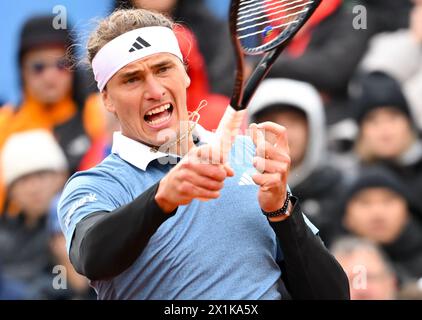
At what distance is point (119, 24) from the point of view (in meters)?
3.39

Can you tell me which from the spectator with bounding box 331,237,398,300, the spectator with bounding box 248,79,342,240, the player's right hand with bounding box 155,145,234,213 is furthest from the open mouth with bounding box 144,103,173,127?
the spectator with bounding box 248,79,342,240

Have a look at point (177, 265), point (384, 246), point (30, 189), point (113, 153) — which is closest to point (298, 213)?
point (177, 265)

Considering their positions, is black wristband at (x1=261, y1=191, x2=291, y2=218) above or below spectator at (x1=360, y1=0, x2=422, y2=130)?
above

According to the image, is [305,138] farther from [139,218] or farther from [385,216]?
[139,218]

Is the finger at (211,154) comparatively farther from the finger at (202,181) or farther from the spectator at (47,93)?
the spectator at (47,93)

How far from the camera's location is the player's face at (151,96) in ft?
10.6

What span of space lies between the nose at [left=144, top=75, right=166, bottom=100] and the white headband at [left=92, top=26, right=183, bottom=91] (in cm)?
8

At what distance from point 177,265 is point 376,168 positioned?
110 inches

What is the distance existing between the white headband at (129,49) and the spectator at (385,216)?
2.45 metres

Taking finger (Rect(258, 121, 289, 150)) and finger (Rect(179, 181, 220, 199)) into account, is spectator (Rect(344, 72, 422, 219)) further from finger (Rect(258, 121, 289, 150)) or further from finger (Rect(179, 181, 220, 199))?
finger (Rect(179, 181, 220, 199))

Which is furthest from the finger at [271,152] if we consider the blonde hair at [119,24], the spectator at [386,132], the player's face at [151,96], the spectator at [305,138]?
the spectator at [386,132]

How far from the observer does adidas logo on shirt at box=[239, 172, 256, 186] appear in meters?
3.26

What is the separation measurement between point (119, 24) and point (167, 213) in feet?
2.74

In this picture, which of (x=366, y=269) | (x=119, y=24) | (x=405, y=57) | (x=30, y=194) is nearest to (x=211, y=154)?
(x=119, y=24)
